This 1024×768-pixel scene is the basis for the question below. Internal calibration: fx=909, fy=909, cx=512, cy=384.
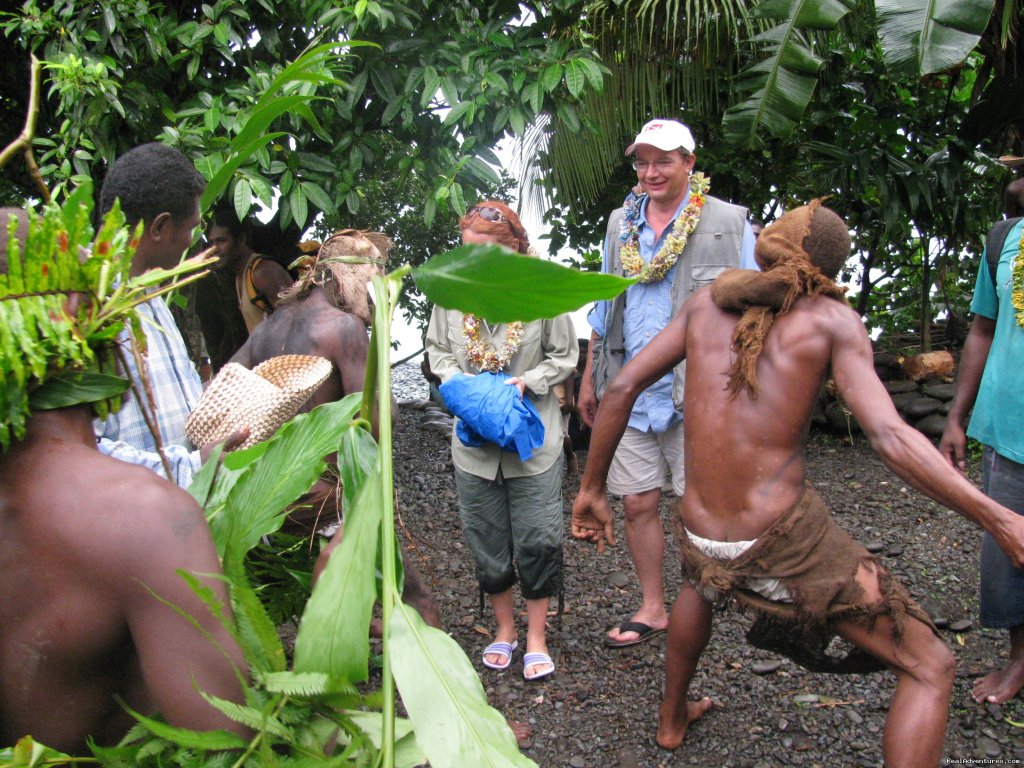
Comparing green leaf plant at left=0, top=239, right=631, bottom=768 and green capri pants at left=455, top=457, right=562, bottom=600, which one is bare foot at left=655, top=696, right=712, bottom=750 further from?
green leaf plant at left=0, top=239, right=631, bottom=768

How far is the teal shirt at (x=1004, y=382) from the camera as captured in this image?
3283mm

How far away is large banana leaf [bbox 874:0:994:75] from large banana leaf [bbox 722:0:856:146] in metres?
0.54

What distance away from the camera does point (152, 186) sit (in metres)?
2.45

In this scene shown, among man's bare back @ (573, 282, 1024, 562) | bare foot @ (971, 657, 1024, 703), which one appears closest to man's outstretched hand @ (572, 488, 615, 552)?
man's bare back @ (573, 282, 1024, 562)

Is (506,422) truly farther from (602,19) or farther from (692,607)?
(602,19)

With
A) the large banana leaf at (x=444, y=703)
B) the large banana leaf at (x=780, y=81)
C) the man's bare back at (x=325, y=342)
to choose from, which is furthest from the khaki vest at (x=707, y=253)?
the large banana leaf at (x=444, y=703)

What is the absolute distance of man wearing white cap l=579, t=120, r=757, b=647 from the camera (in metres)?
3.93

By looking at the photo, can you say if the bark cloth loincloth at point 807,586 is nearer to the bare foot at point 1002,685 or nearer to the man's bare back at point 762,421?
the man's bare back at point 762,421

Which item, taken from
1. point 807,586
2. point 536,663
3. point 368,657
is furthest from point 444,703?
point 536,663

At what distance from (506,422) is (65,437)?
2333mm

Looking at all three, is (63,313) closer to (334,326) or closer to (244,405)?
(244,405)

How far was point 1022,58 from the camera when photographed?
620 cm

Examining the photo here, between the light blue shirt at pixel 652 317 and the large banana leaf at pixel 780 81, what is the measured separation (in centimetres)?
156

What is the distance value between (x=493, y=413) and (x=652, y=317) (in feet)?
2.99
